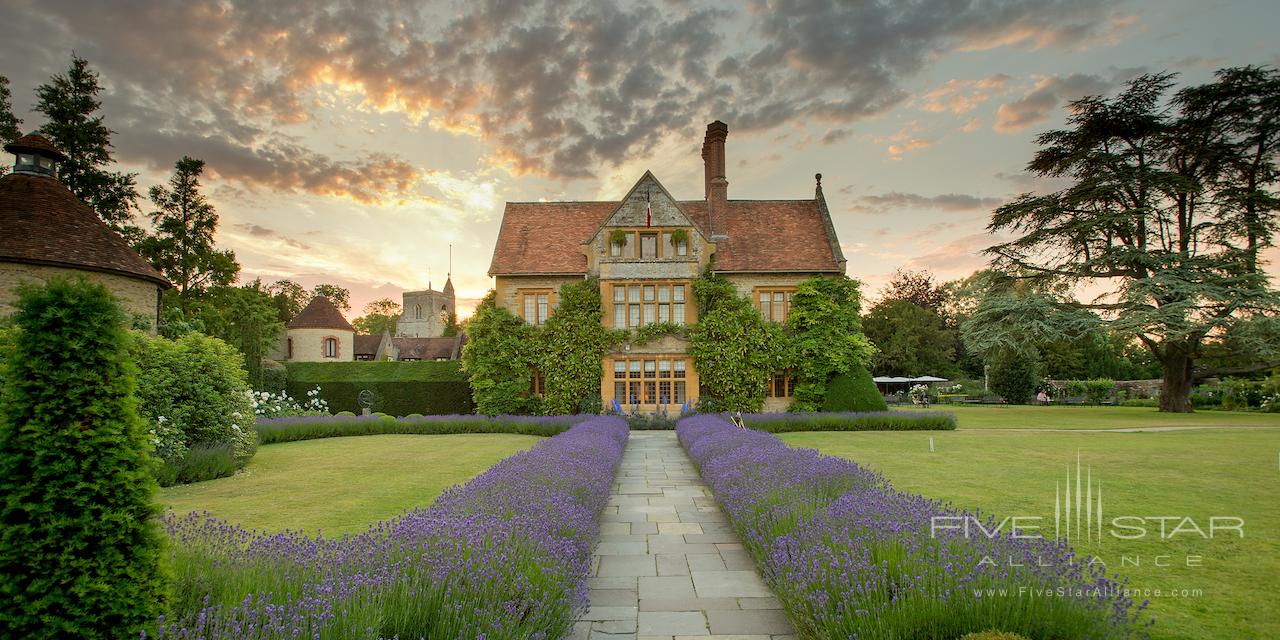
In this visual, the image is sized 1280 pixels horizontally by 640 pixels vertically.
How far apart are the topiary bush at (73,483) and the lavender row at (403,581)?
1.06 feet

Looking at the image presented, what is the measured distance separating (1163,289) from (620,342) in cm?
2392

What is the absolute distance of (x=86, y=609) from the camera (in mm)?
2775

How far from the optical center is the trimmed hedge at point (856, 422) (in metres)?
20.8

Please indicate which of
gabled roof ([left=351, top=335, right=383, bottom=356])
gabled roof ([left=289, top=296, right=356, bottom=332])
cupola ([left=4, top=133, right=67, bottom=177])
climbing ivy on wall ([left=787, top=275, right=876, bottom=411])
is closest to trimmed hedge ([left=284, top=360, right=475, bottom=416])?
cupola ([left=4, top=133, right=67, bottom=177])

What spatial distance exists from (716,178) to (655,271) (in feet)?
19.0

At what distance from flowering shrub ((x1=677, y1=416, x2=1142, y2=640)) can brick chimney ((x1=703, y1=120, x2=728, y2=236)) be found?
2175 cm

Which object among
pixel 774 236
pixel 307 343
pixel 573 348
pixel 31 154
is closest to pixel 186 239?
pixel 31 154

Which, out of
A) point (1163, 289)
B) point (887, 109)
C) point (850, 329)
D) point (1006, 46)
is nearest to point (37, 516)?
point (1006, 46)

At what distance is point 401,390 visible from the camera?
91.0 ft

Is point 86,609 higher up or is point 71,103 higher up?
point 71,103

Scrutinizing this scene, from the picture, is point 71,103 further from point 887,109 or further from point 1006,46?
point 1006,46

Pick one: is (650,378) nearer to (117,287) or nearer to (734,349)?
(734,349)

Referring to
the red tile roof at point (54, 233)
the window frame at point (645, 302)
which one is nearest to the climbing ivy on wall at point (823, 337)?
the window frame at point (645, 302)

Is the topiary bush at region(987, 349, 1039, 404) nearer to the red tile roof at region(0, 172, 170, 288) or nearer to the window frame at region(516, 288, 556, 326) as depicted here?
the window frame at region(516, 288, 556, 326)
